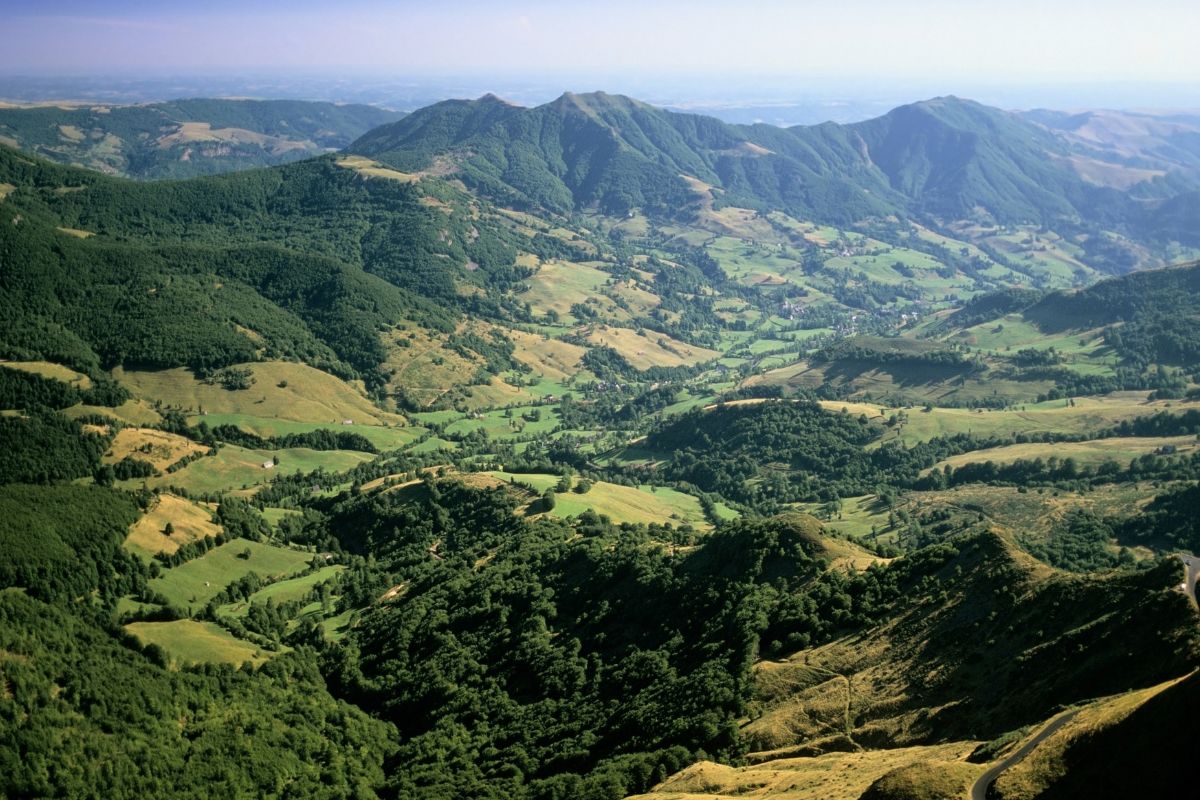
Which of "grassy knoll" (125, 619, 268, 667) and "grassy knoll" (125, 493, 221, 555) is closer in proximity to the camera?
"grassy knoll" (125, 619, 268, 667)

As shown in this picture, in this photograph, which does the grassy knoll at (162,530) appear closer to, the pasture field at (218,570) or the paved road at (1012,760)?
the pasture field at (218,570)

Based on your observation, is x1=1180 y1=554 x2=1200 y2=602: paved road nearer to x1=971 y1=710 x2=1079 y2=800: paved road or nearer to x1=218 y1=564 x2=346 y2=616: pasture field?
x1=971 y1=710 x2=1079 y2=800: paved road

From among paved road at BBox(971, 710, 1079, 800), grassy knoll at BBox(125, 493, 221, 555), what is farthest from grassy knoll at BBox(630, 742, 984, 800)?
grassy knoll at BBox(125, 493, 221, 555)

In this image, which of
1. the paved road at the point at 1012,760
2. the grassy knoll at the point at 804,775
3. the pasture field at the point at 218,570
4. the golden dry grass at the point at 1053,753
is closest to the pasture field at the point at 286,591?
the pasture field at the point at 218,570

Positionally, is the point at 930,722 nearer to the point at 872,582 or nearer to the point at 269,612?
the point at 872,582

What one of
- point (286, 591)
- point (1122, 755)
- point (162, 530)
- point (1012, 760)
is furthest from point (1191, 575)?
point (162, 530)

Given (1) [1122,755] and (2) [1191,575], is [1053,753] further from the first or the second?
(2) [1191,575]
